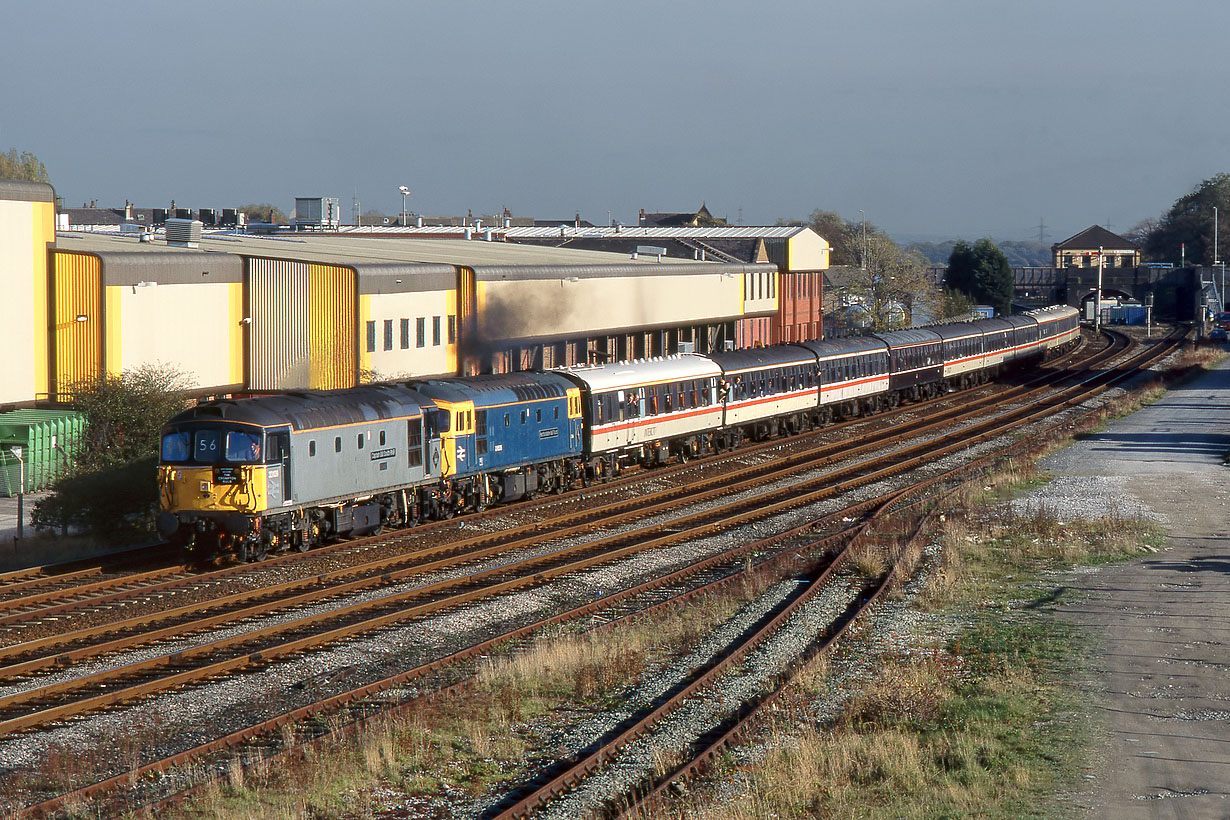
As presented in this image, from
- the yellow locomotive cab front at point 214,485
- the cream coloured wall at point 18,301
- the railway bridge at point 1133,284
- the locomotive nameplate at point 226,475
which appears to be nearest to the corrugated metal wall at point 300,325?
the cream coloured wall at point 18,301

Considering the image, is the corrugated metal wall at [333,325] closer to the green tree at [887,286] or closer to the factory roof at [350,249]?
the factory roof at [350,249]

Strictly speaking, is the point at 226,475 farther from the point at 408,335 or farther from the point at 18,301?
the point at 408,335

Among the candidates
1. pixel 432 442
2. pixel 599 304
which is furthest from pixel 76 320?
pixel 599 304

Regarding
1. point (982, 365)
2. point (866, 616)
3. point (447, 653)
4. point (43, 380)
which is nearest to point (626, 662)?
point (447, 653)

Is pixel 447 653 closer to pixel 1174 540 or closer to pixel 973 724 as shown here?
pixel 973 724

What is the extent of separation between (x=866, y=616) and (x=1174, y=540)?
33.2 feet

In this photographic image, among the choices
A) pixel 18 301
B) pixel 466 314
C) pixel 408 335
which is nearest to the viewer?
pixel 18 301

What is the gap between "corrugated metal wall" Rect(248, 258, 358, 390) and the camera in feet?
139

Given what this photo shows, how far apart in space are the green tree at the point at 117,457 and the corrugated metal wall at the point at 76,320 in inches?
65.9

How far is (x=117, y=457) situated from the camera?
31656mm

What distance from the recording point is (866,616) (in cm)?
2194

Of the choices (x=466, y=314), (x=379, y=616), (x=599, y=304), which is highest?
(x=599, y=304)

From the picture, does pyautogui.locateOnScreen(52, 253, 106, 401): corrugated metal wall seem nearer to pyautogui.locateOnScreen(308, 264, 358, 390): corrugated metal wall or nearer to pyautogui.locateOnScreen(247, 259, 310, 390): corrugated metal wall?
pyautogui.locateOnScreen(247, 259, 310, 390): corrugated metal wall

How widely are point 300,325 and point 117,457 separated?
12772 millimetres
